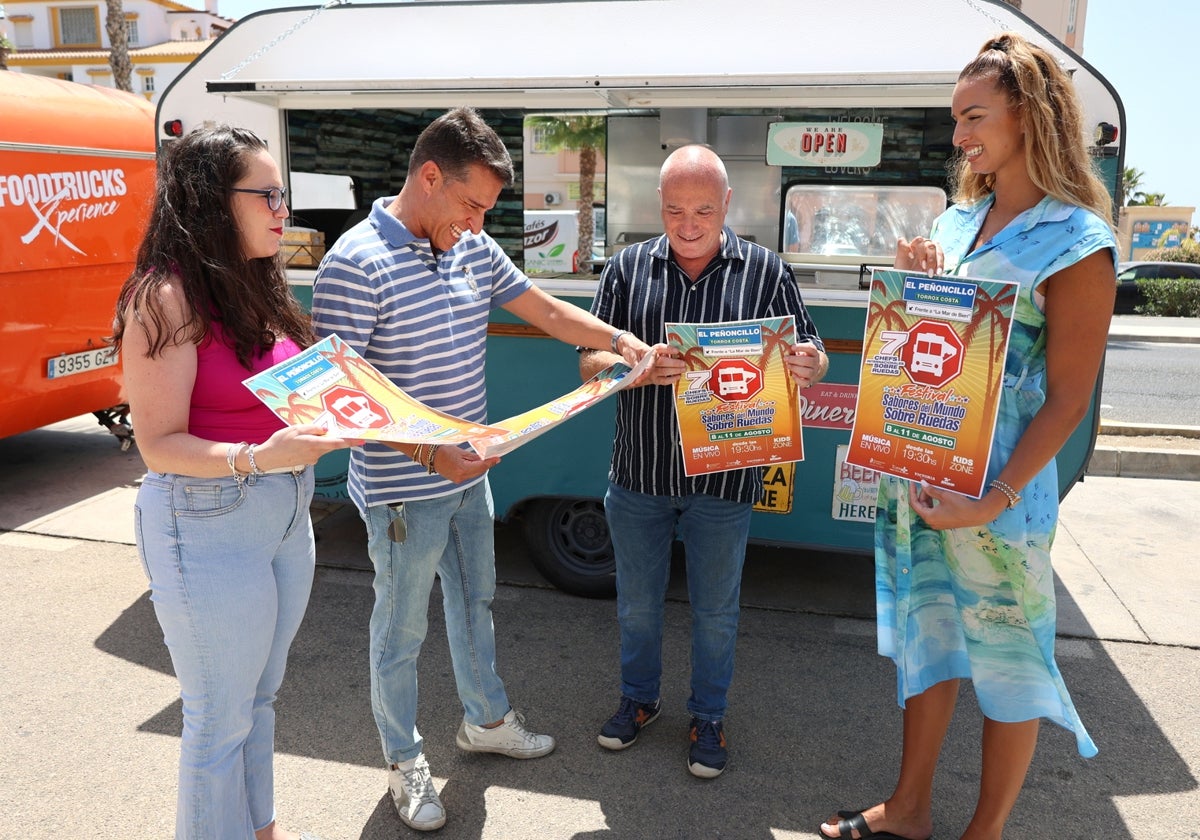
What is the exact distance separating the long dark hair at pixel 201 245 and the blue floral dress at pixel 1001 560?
1674 mm

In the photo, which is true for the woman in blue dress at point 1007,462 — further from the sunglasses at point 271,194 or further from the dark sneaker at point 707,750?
the sunglasses at point 271,194

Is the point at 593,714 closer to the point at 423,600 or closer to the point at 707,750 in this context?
the point at 707,750

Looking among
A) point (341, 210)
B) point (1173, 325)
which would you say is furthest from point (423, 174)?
point (1173, 325)

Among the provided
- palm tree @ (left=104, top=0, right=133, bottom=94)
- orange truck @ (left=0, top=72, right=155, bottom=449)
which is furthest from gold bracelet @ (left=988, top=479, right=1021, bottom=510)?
palm tree @ (left=104, top=0, right=133, bottom=94)

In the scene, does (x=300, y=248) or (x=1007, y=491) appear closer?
(x=1007, y=491)

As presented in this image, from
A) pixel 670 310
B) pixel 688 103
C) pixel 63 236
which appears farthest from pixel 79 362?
pixel 670 310

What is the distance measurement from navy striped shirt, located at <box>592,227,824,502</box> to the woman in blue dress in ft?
1.50

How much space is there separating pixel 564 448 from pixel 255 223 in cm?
231

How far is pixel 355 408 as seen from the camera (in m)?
2.03

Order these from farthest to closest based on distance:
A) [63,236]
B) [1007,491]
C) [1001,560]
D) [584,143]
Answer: [63,236] → [584,143] → [1001,560] → [1007,491]

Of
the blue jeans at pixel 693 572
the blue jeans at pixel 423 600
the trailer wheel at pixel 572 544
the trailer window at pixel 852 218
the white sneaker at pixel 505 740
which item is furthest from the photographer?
the trailer window at pixel 852 218

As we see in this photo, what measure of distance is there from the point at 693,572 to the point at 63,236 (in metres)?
4.90

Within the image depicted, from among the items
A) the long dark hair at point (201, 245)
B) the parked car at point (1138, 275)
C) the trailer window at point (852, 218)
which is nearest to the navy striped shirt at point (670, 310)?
the long dark hair at point (201, 245)

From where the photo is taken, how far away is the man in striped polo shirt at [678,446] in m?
2.68
